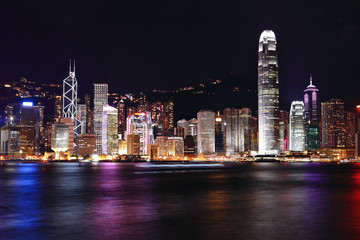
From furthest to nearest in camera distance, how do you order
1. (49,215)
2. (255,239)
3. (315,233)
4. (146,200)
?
(146,200) < (49,215) < (315,233) < (255,239)

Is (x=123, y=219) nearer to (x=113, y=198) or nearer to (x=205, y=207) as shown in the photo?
(x=205, y=207)

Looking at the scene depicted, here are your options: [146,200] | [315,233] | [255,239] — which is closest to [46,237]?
[255,239]

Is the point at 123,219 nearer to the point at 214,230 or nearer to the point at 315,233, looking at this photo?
the point at 214,230

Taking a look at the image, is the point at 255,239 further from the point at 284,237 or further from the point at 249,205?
the point at 249,205

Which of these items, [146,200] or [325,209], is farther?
[146,200]

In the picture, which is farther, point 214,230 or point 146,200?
point 146,200

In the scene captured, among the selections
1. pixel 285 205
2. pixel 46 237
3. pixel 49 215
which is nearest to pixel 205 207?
pixel 285 205

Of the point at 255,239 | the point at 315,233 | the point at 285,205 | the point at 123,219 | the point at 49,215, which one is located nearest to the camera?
the point at 255,239

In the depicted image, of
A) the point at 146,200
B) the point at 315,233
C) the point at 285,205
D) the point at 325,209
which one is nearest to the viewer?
the point at 315,233

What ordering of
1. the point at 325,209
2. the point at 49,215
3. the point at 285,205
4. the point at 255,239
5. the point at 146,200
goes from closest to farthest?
1. the point at 255,239
2. the point at 49,215
3. the point at 325,209
4. the point at 285,205
5. the point at 146,200
